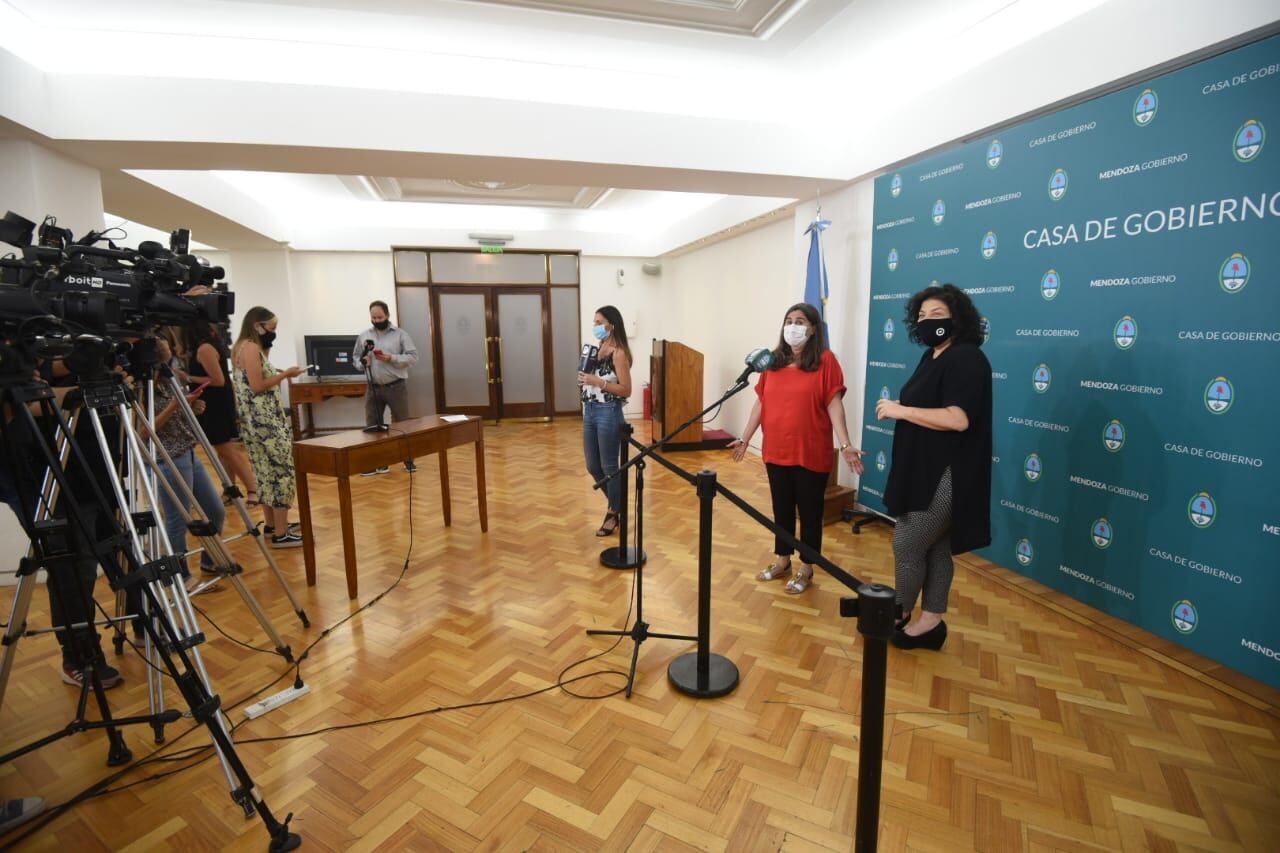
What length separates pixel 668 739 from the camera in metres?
1.95

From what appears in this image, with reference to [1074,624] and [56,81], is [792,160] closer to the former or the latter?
[1074,624]

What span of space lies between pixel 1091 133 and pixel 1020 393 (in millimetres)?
1248

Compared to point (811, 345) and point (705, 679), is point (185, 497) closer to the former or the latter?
point (705, 679)

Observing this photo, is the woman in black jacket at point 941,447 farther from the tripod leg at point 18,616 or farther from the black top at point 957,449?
the tripod leg at point 18,616

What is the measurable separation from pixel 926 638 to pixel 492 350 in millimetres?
7359

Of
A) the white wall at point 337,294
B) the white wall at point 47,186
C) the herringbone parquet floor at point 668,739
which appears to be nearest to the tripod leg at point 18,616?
the herringbone parquet floor at point 668,739

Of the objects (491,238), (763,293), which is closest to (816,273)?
(763,293)

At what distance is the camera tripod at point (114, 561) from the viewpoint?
1.49 m

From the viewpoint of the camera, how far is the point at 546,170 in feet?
13.3

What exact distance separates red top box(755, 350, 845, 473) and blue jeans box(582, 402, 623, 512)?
0.98 m

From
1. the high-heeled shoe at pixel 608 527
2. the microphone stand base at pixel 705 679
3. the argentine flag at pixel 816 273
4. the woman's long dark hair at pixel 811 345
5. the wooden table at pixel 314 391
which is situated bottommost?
the microphone stand base at pixel 705 679

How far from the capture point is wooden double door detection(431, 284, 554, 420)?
332 inches

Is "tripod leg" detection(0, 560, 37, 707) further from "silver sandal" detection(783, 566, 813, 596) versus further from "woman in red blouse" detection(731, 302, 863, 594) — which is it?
"silver sandal" detection(783, 566, 813, 596)

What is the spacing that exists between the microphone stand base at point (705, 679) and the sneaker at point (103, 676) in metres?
2.23
